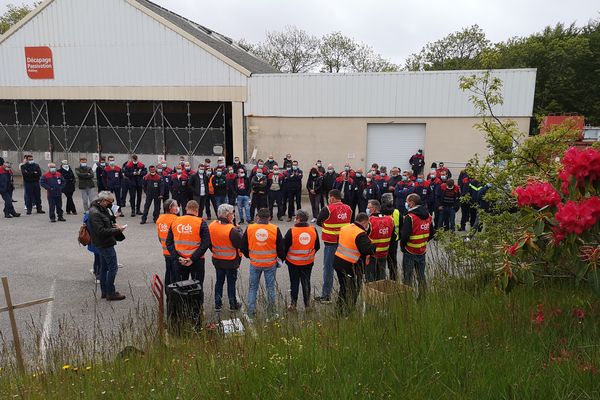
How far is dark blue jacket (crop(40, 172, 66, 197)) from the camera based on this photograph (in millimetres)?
13391

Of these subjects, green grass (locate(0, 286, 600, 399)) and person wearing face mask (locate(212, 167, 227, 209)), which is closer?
green grass (locate(0, 286, 600, 399))

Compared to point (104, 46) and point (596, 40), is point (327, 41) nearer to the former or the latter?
point (596, 40)

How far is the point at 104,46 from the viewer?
20.4 m

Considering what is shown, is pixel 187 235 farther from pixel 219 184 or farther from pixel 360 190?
pixel 360 190

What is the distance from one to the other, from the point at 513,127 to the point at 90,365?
19.9 ft

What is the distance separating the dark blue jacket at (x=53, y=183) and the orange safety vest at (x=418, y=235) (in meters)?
11.0

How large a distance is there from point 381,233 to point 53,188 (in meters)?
10.7

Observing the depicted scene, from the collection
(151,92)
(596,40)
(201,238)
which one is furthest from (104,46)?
(596,40)

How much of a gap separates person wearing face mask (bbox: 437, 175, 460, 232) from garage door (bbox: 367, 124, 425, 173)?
21.5ft

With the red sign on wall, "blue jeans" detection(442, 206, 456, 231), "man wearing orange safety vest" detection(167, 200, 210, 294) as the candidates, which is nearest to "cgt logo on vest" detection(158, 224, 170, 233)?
"man wearing orange safety vest" detection(167, 200, 210, 294)

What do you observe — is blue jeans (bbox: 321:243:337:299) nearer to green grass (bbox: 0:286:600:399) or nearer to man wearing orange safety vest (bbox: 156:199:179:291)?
man wearing orange safety vest (bbox: 156:199:179:291)

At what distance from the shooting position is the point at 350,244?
6766 mm

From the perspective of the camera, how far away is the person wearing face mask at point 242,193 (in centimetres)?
1376

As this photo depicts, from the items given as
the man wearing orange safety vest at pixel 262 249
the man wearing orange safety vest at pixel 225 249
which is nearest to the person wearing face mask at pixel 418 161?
the man wearing orange safety vest at pixel 262 249
